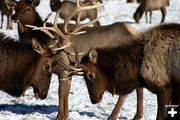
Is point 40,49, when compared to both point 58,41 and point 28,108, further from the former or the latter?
point 28,108

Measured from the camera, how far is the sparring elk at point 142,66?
764cm

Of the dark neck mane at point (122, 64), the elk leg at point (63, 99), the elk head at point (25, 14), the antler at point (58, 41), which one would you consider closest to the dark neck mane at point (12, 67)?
the antler at point (58, 41)

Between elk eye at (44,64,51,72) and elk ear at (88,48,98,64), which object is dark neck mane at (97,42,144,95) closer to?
elk ear at (88,48,98,64)

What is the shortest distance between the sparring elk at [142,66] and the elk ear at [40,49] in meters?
0.56

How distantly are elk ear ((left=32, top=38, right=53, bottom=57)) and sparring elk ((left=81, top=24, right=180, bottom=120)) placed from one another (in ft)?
1.85

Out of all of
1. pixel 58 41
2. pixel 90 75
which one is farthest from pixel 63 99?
pixel 90 75

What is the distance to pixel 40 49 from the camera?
26.3 ft

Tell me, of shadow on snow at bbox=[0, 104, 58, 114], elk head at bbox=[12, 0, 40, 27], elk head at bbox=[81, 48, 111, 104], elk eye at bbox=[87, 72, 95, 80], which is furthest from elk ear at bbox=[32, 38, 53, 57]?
elk head at bbox=[12, 0, 40, 27]

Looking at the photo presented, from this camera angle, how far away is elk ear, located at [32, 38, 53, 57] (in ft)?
26.2

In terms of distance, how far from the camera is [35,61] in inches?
324

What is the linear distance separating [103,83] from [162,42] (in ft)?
4.02

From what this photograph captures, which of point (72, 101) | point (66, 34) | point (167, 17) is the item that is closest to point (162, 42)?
point (66, 34)

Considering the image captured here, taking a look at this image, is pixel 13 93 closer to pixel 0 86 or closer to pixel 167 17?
pixel 0 86

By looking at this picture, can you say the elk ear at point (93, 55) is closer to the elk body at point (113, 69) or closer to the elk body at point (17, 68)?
the elk body at point (113, 69)
